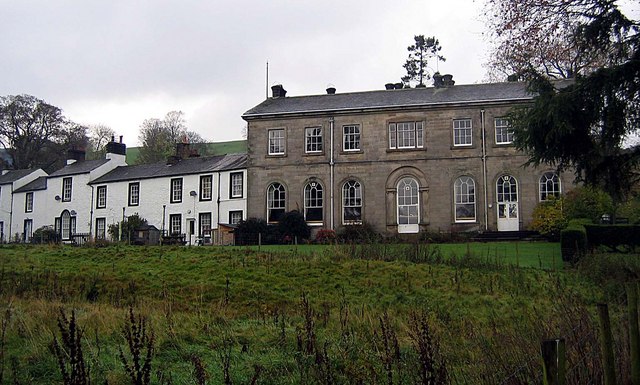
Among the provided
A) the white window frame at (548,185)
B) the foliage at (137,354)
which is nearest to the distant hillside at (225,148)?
the white window frame at (548,185)

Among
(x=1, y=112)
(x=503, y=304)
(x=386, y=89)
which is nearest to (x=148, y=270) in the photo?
(x=503, y=304)

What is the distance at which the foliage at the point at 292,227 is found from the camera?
33.4 m

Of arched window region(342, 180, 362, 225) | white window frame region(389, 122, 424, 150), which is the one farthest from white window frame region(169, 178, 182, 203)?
white window frame region(389, 122, 424, 150)

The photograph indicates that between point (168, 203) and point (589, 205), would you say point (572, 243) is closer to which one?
point (589, 205)

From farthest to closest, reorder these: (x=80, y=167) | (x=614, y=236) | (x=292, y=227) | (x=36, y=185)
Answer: (x=36, y=185), (x=80, y=167), (x=292, y=227), (x=614, y=236)

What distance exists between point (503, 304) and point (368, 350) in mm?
5204

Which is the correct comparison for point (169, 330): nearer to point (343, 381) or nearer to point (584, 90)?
point (343, 381)

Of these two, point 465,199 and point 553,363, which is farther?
point 465,199

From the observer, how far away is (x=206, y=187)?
130 feet

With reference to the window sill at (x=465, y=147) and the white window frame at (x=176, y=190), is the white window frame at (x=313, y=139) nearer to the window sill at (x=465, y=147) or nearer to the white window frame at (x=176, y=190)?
the window sill at (x=465, y=147)

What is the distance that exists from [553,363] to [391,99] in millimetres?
32963

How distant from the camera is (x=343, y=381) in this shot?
7.11 m

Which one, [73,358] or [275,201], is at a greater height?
[275,201]

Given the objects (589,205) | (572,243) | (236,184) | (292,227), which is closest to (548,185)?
(589,205)
